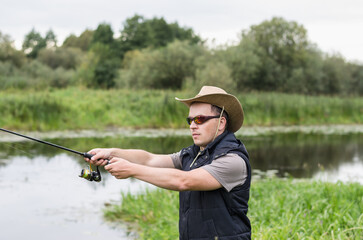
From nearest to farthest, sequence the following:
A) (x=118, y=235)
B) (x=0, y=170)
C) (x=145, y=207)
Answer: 1. (x=118, y=235)
2. (x=145, y=207)
3. (x=0, y=170)

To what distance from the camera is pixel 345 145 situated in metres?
13.2

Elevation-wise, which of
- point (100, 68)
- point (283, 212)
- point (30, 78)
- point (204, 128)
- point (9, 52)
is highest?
point (9, 52)

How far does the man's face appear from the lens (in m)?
2.44

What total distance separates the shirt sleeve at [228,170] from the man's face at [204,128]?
9.6 inches

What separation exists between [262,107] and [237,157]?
1556cm

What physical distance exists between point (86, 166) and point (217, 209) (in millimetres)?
4974

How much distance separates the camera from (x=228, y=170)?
2.19m

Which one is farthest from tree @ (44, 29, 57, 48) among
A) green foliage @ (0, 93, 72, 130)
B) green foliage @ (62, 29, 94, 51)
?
green foliage @ (0, 93, 72, 130)

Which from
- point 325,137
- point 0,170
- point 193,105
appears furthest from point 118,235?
point 325,137

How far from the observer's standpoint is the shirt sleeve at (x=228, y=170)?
7.12 feet

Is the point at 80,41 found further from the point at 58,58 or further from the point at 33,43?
the point at 58,58

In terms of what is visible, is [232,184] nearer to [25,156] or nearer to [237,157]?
[237,157]

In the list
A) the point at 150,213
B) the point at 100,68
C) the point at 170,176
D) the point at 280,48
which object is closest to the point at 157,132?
the point at 150,213

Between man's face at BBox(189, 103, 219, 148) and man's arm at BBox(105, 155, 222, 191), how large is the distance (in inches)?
13.0
